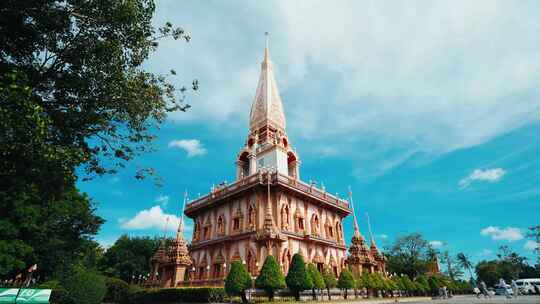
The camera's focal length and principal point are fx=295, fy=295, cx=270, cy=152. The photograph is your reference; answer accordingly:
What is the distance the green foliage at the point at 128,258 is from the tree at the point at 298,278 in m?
38.3

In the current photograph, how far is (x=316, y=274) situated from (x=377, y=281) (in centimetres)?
735

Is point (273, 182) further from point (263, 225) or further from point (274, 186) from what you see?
point (263, 225)

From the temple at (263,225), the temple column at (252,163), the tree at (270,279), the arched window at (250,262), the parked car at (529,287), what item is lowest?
the parked car at (529,287)

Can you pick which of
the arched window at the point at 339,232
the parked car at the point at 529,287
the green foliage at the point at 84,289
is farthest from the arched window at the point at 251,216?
the parked car at the point at 529,287

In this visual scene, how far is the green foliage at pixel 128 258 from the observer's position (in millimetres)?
47125

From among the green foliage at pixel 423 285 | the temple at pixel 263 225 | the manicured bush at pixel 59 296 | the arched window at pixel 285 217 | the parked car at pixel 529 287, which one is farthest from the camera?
the parked car at pixel 529 287

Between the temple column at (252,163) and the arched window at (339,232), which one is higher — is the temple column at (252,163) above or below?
above

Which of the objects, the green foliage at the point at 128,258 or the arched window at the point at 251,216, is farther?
the green foliage at the point at 128,258

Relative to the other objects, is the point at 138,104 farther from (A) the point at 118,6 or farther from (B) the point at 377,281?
(B) the point at 377,281

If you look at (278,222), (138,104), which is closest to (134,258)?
(278,222)

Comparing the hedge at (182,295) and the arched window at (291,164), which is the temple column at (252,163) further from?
the hedge at (182,295)

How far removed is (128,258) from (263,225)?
123 feet

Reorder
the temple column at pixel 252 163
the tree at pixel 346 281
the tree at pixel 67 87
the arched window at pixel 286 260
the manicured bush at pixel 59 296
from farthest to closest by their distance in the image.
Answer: the temple column at pixel 252 163 < the arched window at pixel 286 260 < the tree at pixel 346 281 < the manicured bush at pixel 59 296 < the tree at pixel 67 87

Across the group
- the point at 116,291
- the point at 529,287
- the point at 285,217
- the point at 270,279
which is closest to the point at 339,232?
the point at 285,217
